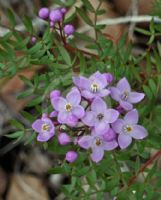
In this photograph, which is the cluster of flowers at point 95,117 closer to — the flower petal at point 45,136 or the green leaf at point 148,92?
the flower petal at point 45,136

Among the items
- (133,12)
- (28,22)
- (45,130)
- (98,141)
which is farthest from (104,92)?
(133,12)

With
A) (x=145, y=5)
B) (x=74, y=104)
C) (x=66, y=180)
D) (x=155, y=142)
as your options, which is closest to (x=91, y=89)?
(x=74, y=104)

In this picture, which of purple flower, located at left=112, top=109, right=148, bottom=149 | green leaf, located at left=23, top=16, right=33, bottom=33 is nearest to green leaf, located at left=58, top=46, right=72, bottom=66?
green leaf, located at left=23, top=16, right=33, bottom=33

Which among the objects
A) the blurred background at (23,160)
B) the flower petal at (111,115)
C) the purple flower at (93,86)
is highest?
the purple flower at (93,86)

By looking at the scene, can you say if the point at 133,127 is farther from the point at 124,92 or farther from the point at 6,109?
the point at 6,109

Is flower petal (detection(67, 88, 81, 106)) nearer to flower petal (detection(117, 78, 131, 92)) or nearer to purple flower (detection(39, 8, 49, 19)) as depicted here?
flower petal (detection(117, 78, 131, 92))

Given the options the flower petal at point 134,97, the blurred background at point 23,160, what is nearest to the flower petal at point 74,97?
the flower petal at point 134,97
